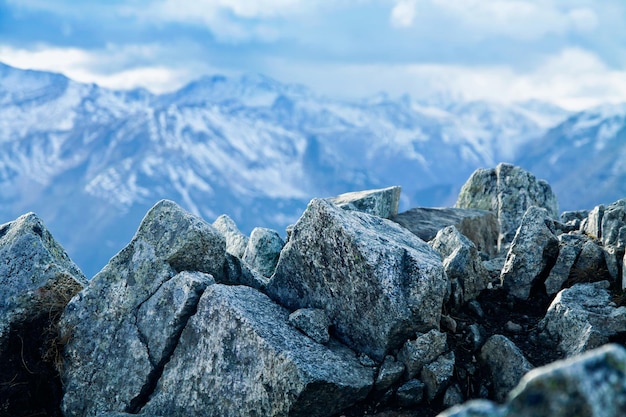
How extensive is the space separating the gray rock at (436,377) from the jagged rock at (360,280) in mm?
954

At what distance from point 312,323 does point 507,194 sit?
22.4m

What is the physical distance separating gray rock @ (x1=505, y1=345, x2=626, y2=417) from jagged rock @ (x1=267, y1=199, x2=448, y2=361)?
911 cm

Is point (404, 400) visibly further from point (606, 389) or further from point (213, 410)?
point (606, 389)

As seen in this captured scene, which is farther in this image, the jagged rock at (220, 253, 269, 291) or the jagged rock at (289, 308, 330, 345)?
the jagged rock at (220, 253, 269, 291)

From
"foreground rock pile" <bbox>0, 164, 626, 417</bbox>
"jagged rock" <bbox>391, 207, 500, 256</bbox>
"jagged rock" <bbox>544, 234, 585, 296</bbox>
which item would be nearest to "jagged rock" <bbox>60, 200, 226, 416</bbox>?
"foreground rock pile" <bbox>0, 164, 626, 417</bbox>

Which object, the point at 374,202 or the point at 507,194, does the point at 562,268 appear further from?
the point at 507,194

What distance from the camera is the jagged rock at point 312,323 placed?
669 inches

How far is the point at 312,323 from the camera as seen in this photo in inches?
676

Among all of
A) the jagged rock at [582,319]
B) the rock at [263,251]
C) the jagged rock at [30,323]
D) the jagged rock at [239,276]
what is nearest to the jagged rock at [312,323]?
the jagged rock at [239,276]

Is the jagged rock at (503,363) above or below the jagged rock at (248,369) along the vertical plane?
above

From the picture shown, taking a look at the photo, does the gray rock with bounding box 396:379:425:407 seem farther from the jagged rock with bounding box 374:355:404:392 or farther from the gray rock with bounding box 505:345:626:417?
the gray rock with bounding box 505:345:626:417

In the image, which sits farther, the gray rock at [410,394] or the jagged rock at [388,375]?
the jagged rock at [388,375]

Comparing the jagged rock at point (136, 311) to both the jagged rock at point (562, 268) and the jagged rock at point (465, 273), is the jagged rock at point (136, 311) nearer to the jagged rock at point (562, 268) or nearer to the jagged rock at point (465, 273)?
the jagged rock at point (465, 273)

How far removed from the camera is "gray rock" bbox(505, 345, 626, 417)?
713cm
